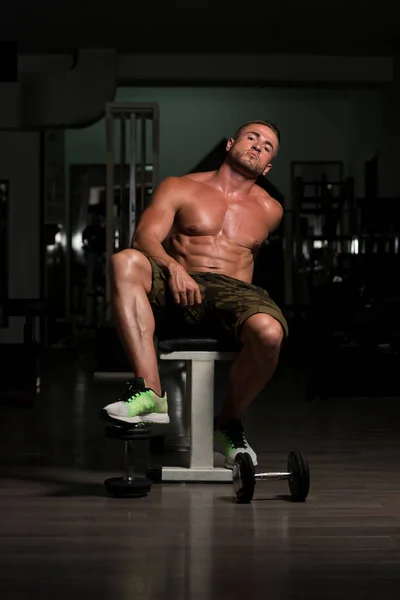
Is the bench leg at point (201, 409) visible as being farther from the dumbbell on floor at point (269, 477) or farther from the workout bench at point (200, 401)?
the dumbbell on floor at point (269, 477)

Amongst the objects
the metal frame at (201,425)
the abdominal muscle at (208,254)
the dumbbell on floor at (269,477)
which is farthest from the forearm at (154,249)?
the dumbbell on floor at (269,477)

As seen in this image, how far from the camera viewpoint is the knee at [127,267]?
292 centimetres

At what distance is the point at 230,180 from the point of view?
3252 millimetres

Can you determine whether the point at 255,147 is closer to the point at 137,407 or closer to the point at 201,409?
the point at 201,409

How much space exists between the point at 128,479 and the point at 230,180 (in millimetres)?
1011

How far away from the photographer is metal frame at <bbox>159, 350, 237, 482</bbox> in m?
3.03

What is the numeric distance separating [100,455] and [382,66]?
609cm

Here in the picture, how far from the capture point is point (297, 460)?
2.76 meters

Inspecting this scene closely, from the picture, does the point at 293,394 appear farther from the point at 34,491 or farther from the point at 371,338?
the point at 34,491

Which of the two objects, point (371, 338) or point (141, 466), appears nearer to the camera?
point (141, 466)

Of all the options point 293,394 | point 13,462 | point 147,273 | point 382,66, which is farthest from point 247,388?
point 382,66

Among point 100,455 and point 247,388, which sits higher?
point 247,388

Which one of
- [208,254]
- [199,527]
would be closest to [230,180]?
[208,254]

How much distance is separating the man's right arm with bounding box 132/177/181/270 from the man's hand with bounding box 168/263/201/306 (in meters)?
0.06
